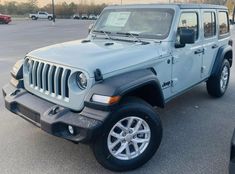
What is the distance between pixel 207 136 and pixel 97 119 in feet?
6.52

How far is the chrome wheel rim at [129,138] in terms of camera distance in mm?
3123

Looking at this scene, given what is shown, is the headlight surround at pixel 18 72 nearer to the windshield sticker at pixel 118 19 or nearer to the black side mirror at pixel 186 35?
the windshield sticker at pixel 118 19

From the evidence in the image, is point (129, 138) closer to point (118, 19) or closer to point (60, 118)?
point (60, 118)

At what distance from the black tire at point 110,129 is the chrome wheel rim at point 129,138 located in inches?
1.6

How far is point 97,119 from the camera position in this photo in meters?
2.80

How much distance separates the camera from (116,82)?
3000 mm

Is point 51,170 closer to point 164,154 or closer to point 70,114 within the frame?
point 70,114

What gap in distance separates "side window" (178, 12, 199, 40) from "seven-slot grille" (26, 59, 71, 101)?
6.33 feet

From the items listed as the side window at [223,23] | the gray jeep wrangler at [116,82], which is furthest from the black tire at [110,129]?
the side window at [223,23]

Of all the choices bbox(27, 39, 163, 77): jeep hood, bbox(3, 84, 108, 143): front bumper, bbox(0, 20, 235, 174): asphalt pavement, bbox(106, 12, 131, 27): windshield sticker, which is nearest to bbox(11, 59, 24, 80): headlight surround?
bbox(27, 39, 163, 77): jeep hood

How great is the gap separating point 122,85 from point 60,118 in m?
0.73

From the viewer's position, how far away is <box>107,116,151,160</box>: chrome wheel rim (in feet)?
10.2

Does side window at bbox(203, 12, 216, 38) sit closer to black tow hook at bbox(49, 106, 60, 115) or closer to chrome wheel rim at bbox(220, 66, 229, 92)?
chrome wheel rim at bbox(220, 66, 229, 92)

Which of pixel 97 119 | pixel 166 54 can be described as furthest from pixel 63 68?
pixel 166 54
